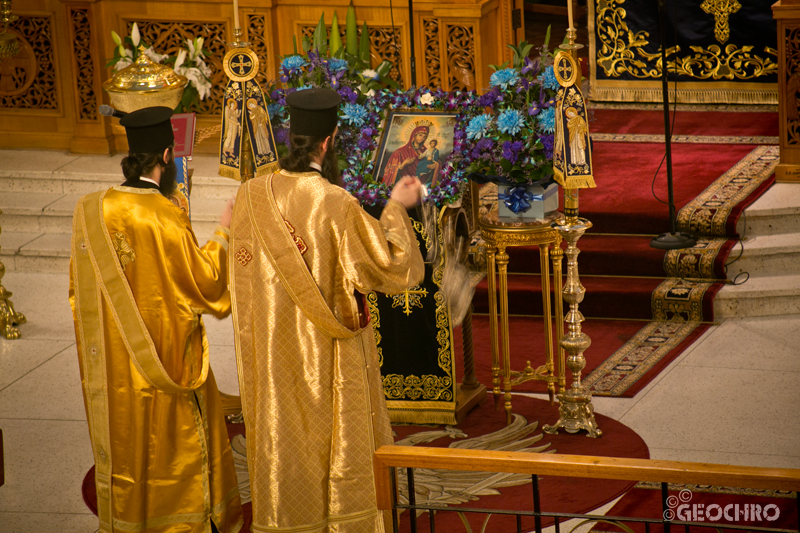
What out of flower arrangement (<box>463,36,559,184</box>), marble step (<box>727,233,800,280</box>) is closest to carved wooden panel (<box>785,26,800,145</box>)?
marble step (<box>727,233,800,280</box>)

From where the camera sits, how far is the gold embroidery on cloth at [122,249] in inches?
164

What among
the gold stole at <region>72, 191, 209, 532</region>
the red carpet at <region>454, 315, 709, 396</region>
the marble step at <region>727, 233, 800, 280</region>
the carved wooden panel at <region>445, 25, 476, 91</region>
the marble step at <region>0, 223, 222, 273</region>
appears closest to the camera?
the gold stole at <region>72, 191, 209, 532</region>

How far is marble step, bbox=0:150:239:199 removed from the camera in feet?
28.3

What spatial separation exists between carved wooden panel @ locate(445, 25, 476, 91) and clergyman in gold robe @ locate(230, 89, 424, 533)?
4.65 m

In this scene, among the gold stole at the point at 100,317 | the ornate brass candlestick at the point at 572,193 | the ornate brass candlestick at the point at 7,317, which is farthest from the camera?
the ornate brass candlestick at the point at 7,317

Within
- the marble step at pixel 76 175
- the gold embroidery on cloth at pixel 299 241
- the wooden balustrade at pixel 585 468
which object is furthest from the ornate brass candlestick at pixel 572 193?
the marble step at pixel 76 175

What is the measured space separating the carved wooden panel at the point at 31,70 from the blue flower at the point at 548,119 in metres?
5.34

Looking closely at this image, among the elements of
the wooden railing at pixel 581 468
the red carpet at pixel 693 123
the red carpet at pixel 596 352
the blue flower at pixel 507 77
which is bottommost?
the red carpet at pixel 596 352

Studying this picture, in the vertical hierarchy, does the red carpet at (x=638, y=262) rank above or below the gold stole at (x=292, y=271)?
below

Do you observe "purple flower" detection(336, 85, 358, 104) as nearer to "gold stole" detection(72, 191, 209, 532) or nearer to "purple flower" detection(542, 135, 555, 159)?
"purple flower" detection(542, 135, 555, 159)

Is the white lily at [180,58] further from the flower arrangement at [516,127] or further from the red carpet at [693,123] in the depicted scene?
the flower arrangement at [516,127]

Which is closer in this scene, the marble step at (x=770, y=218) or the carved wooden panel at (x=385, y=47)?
the marble step at (x=770, y=218)

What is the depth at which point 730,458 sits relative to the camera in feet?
16.6

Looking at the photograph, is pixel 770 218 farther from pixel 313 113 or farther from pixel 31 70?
pixel 31 70
